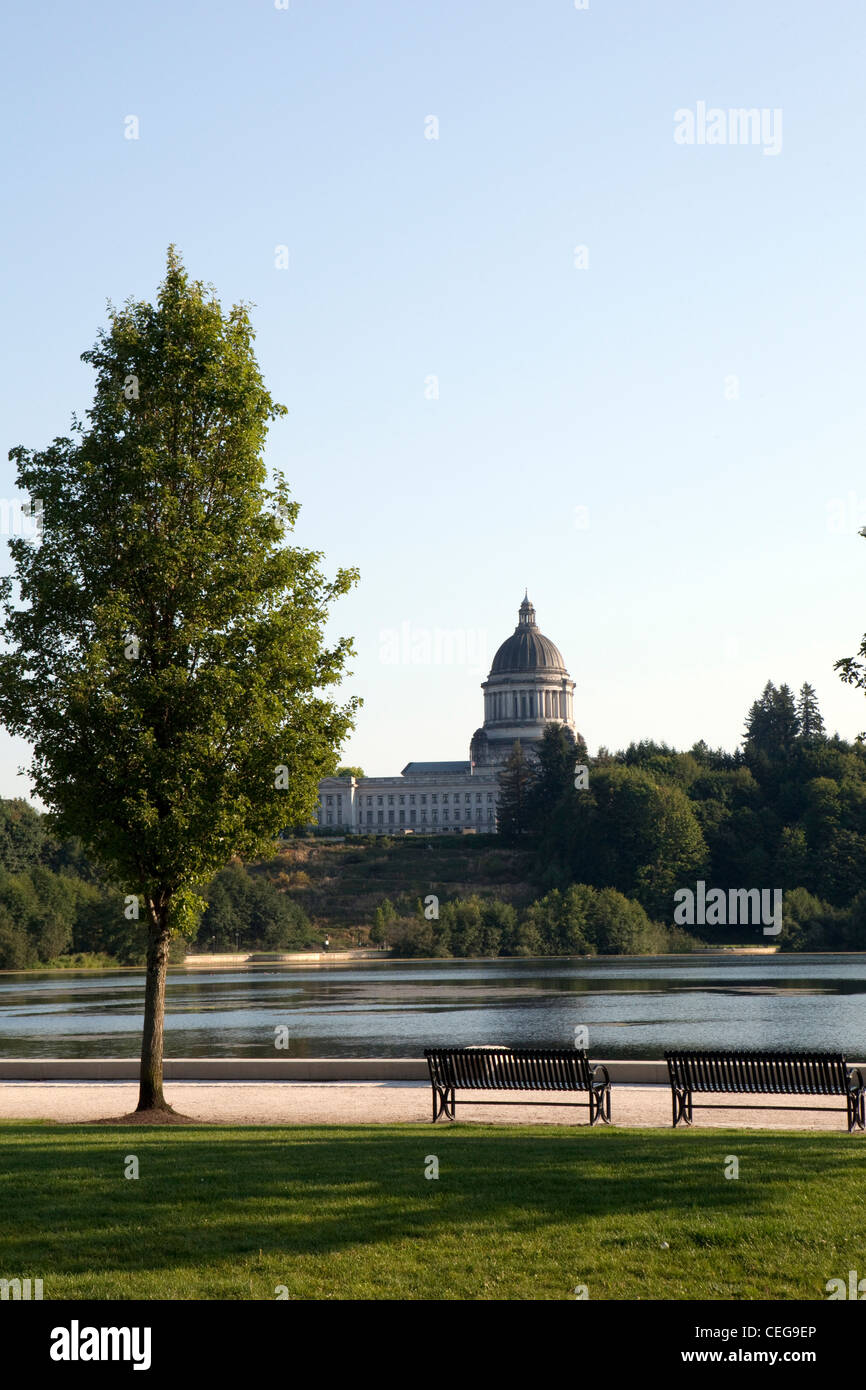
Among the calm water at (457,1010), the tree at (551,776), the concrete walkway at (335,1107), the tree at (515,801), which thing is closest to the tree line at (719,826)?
the tree at (551,776)

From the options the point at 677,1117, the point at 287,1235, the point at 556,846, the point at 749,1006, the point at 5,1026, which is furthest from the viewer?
the point at 556,846

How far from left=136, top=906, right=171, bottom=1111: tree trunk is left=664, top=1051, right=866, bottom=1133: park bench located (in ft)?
21.8

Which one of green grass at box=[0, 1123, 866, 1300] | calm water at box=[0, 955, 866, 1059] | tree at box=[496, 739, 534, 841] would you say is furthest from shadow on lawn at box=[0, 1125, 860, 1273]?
tree at box=[496, 739, 534, 841]

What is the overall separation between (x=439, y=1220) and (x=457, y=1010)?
1444 inches

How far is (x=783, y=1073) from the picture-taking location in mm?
17172

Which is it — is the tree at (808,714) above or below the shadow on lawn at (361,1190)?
above

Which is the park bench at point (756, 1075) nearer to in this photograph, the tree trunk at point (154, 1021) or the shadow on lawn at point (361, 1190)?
the shadow on lawn at point (361, 1190)

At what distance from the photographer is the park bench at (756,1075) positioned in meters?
16.8

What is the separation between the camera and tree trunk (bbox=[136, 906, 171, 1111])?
1858cm

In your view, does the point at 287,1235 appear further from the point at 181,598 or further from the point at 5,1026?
the point at 5,1026

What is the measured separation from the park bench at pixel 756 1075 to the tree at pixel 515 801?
470ft

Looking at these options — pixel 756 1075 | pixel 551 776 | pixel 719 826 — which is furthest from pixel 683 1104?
pixel 551 776
